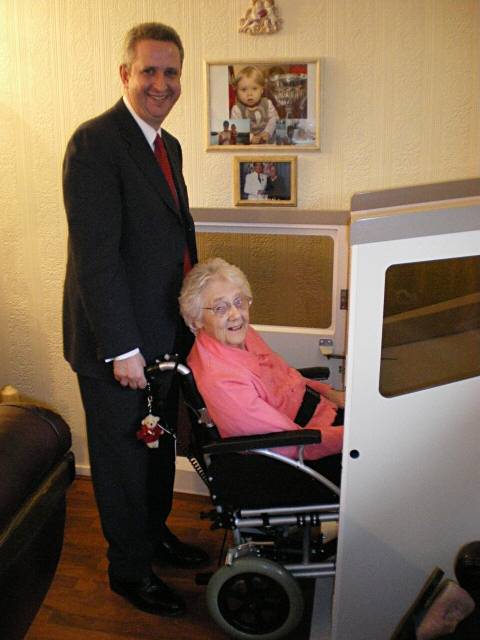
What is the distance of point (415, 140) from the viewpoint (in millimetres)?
2498

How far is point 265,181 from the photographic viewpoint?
8.57ft

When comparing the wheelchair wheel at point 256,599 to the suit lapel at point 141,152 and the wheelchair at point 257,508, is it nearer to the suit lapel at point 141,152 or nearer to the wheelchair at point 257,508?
the wheelchair at point 257,508

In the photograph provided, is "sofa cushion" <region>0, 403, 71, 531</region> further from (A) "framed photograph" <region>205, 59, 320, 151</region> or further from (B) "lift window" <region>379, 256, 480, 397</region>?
(A) "framed photograph" <region>205, 59, 320, 151</region>

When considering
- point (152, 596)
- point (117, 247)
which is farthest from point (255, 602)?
point (117, 247)

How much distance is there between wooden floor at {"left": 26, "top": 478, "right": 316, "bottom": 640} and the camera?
2131 millimetres

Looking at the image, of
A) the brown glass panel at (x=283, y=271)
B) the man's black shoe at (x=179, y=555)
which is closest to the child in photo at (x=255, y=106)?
the brown glass panel at (x=283, y=271)

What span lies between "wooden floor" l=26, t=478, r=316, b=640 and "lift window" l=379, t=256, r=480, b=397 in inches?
35.6

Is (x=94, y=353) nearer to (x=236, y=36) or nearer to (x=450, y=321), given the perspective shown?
(x=450, y=321)

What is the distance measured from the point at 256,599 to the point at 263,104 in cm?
158

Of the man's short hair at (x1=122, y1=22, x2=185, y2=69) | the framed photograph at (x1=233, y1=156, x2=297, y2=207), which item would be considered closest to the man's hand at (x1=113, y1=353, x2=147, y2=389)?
the man's short hair at (x1=122, y1=22, x2=185, y2=69)

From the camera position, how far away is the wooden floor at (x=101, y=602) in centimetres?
213

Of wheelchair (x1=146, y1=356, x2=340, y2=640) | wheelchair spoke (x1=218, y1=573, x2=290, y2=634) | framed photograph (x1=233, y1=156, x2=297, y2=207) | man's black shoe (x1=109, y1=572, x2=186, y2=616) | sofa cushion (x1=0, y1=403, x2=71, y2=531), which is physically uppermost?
framed photograph (x1=233, y1=156, x2=297, y2=207)

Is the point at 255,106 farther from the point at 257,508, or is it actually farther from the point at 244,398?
the point at 257,508

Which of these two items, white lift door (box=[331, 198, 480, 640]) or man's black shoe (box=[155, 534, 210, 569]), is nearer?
white lift door (box=[331, 198, 480, 640])
